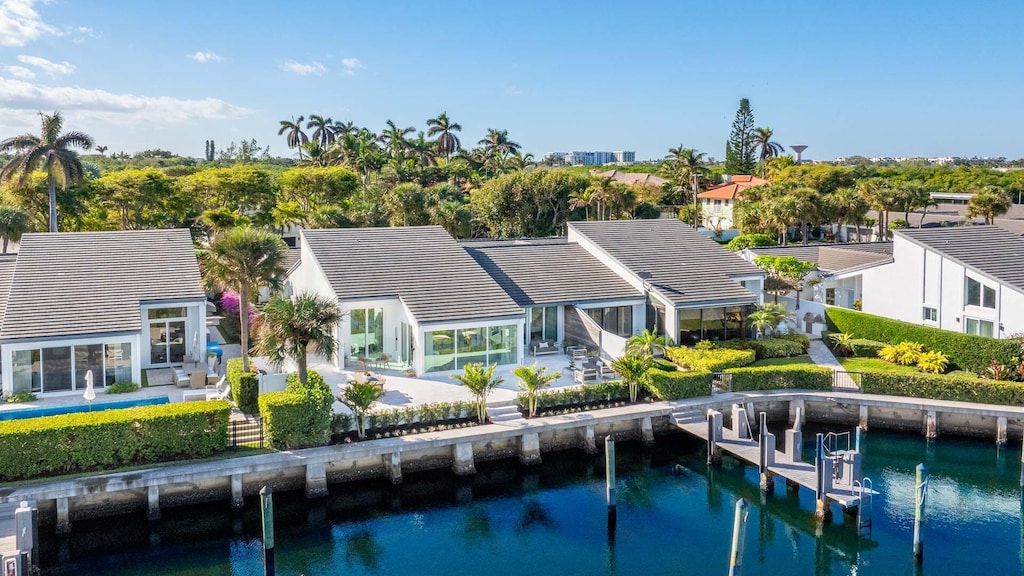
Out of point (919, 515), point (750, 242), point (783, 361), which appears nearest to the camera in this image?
point (919, 515)

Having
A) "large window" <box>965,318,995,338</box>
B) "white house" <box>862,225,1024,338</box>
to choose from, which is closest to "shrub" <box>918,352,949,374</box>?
"large window" <box>965,318,995,338</box>

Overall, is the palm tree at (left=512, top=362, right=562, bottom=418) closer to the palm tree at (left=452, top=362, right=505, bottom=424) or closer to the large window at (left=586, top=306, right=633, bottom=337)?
the palm tree at (left=452, top=362, right=505, bottom=424)

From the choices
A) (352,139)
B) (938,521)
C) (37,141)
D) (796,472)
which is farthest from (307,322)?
(352,139)

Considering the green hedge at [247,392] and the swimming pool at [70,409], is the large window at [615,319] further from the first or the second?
the swimming pool at [70,409]

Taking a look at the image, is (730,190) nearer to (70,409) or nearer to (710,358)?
(710,358)

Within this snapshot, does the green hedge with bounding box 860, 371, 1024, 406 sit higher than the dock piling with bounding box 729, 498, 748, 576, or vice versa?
the green hedge with bounding box 860, 371, 1024, 406

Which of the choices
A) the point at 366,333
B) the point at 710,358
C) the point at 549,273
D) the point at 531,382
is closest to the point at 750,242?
the point at 549,273

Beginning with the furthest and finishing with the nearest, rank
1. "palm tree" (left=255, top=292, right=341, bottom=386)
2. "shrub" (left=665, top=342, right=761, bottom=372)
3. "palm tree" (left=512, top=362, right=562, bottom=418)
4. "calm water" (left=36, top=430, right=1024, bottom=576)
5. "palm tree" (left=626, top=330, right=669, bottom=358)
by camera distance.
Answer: "shrub" (left=665, top=342, right=761, bottom=372) < "palm tree" (left=626, top=330, right=669, bottom=358) < "palm tree" (left=512, top=362, right=562, bottom=418) < "palm tree" (left=255, top=292, right=341, bottom=386) < "calm water" (left=36, top=430, right=1024, bottom=576)
